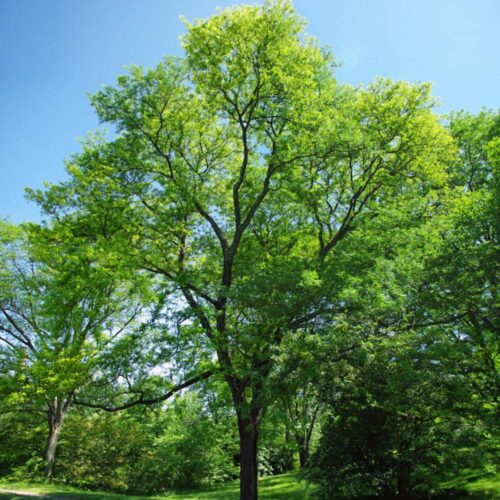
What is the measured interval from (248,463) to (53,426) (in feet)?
53.1

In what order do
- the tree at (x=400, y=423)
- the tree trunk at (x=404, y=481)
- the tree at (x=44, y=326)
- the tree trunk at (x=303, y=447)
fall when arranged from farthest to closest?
1. the tree trunk at (x=303, y=447)
2. the tree at (x=44, y=326)
3. the tree trunk at (x=404, y=481)
4. the tree at (x=400, y=423)

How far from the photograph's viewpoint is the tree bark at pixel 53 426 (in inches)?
905

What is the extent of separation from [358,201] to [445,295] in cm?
657

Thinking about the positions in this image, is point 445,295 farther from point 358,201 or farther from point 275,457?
point 275,457

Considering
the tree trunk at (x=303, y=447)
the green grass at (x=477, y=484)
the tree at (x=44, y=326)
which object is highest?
the tree at (x=44, y=326)

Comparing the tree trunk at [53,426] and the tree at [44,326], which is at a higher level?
the tree at [44,326]

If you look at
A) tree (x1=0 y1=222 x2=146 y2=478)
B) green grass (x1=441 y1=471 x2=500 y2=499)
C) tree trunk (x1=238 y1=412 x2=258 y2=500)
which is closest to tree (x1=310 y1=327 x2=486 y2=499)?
green grass (x1=441 y1=471 x2=500 y2=499)

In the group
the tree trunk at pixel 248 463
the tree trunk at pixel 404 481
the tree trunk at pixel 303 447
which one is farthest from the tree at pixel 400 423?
the tree trunk at pixel 303 447

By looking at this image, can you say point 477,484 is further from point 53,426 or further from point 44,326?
point 53,426

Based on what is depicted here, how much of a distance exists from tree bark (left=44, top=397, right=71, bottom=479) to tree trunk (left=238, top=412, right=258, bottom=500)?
1431cm

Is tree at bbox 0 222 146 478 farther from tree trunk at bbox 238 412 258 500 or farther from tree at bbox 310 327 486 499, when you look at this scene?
tree at bbox 310 327 486 499

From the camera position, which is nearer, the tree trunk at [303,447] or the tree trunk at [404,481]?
the tree trunk at [404,481]

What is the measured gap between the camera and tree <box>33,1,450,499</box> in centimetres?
1308

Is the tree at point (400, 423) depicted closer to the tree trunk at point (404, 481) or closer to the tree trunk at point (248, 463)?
the tree trunk at point (404, 481)
